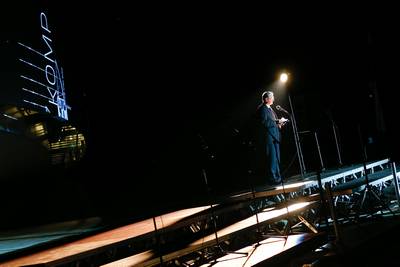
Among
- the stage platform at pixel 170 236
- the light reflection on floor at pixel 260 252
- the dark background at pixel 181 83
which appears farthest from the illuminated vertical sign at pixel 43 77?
the light reflection on floor at pixel 260 252

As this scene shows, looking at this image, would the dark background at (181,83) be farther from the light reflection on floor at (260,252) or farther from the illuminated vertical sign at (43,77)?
the light reflection on floor at (260,252)

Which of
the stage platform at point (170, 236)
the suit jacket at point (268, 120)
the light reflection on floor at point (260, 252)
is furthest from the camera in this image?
the suit jacket at point (268, 120)

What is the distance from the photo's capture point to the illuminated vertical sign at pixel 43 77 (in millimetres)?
8195

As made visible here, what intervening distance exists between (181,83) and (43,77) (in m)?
3.60

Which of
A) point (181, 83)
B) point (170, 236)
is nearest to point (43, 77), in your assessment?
point (181, 83)

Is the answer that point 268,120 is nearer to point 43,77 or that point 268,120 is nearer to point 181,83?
point 181,83

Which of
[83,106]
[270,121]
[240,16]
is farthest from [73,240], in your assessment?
[240,16]

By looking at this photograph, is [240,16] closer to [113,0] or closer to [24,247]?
[113,0]

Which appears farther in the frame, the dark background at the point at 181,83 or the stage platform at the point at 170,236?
the dark background at the point at 181,83

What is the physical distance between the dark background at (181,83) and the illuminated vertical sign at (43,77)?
506 millimetres

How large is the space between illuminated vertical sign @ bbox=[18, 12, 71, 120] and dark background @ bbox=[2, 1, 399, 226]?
51 cm

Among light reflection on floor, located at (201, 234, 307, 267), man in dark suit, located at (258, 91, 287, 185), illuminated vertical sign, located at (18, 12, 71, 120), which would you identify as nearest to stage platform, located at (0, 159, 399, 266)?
light reflection on floor, located at (201, 234, 307, 267)

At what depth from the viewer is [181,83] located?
10.5 metres

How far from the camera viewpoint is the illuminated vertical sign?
26.9ft
